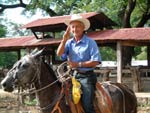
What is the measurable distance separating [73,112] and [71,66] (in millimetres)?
657

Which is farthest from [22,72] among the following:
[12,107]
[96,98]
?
[12,107]

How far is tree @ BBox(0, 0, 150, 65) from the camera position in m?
25.2

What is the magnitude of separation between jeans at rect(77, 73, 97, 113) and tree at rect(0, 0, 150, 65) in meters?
17.9

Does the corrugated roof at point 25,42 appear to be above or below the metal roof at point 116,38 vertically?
below

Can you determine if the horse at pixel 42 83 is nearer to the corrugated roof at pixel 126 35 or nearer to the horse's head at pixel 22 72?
the horse's head at pixel 22 72

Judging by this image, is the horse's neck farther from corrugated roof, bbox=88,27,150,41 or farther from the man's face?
corrugated roof, bbox=88,27,150,41

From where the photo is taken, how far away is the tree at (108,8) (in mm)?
25245

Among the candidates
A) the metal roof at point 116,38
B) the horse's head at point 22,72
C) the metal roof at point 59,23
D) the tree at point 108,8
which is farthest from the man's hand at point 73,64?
the tree at point 108,8

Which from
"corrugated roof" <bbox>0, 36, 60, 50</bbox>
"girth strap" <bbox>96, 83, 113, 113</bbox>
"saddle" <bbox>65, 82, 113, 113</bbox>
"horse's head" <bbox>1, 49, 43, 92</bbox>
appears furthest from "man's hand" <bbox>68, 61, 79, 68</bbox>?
"corrugated roof" <bbox>0, 36, 60, 50</bbox>

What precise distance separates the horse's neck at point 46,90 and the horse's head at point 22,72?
14 cm

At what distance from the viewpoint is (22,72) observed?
18.5 ft

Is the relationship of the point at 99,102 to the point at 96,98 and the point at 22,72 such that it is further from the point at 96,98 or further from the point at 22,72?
the point at 22,72

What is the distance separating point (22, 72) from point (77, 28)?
99cm

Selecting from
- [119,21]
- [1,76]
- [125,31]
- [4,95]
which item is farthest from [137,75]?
[119,21]
